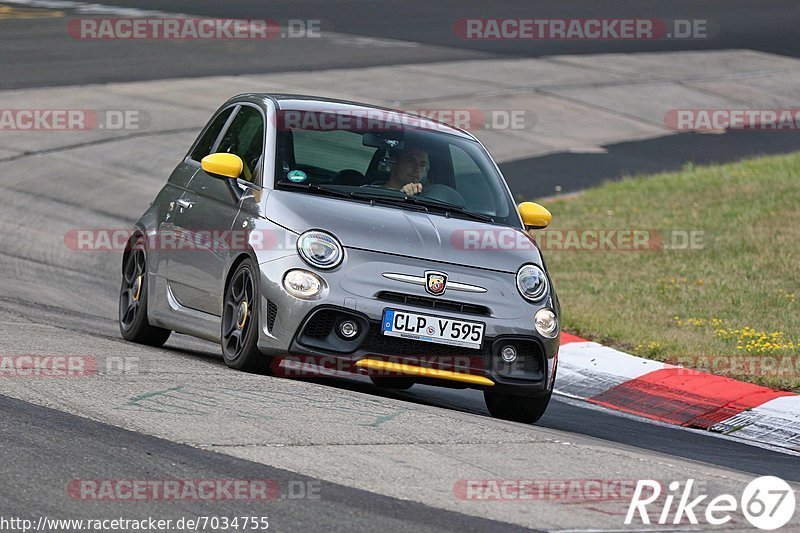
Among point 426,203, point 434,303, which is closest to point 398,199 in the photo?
point 426,203

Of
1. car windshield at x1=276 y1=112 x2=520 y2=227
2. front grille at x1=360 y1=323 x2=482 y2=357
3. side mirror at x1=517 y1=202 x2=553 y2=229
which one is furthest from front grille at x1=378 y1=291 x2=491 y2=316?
side mirror at x1=517 y1=202 x2=553 y2=229

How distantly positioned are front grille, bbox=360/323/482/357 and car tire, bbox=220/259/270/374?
2.08 feet

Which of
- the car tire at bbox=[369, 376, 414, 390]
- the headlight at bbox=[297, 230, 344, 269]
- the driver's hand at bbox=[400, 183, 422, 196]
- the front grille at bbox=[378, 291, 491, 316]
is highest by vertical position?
the driver's hand at bbox=[400, 183, 422, 196]

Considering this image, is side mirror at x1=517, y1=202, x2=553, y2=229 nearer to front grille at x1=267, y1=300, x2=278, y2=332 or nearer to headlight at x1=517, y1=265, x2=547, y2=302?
headlight at x1=517, y1=265, x2=547, y2=302

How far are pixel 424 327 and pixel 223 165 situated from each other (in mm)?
1678

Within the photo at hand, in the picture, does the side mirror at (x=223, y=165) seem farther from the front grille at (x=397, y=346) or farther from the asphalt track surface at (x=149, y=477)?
the asphalt track surface at (x=149, y=477)

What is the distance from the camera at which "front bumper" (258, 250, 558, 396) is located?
7.63 m

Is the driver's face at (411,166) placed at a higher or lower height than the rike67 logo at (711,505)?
higher

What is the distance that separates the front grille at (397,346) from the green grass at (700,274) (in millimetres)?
3052

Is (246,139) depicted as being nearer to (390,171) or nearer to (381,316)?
(390,171)

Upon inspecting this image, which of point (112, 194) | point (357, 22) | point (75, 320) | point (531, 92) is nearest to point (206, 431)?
point (75, 320)

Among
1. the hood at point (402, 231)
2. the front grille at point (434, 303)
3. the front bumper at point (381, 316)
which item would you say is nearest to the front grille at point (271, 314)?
the front bumper at point (381, 316)

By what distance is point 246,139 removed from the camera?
9023mm

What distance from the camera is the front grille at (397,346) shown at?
7.65 m
